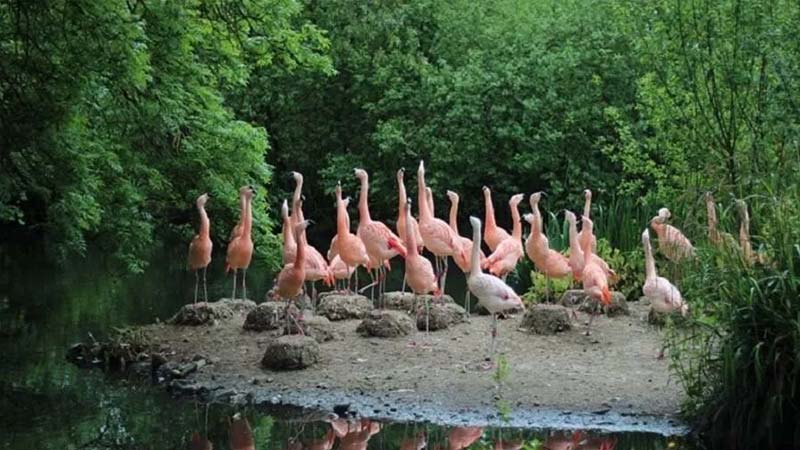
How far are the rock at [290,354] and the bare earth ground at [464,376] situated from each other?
0.29 ft

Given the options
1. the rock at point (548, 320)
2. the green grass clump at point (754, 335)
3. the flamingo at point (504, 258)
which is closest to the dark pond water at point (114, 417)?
the green grass clump at point (754, 335)

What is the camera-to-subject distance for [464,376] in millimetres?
10555

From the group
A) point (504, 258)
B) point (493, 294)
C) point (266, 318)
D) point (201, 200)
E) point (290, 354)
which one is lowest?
point (290, 354)

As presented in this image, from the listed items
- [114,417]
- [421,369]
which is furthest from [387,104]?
[114,417]

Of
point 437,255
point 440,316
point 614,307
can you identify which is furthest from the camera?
point 437,255

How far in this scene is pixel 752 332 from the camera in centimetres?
808

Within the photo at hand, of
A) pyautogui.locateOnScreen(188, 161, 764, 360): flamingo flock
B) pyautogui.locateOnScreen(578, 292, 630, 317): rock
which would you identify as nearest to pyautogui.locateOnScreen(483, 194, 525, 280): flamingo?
pyautogui.locateOnScreen(188, 161, 764, 360): flamingo flock

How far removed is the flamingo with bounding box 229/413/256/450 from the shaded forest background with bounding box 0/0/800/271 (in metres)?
2.52

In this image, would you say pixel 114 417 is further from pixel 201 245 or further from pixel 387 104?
pixel 387 104

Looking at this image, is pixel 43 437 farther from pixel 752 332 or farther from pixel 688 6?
pixel 688 6

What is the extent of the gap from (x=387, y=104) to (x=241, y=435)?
18936mm

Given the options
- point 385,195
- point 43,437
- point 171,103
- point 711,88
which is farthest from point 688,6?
point 385,195

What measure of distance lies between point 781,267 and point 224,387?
5.15 metres

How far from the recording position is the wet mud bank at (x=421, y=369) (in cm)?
964
